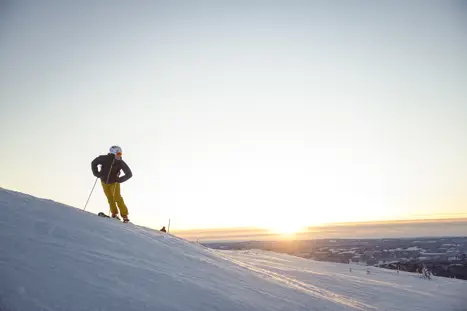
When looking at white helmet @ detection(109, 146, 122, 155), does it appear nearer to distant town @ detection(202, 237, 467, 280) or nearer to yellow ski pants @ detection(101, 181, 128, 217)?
yellow ski pants @ detection(101, 181, 128, 217)

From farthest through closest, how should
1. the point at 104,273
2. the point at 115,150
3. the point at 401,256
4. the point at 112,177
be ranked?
1. the point at 401,256
2. the point at 115,150
3. the point at 112,177
4. the point at 104,273

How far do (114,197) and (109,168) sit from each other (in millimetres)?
736

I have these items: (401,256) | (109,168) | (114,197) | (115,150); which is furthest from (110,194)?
(401,256)

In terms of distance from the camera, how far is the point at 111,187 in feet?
26.6

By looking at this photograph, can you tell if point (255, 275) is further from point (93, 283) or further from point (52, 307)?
point (52, 307)

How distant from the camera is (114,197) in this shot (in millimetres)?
8172

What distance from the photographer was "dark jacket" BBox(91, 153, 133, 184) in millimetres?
8086

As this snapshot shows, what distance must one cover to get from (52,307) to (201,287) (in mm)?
1942

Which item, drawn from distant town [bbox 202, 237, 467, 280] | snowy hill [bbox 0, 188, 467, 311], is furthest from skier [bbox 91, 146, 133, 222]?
distant town [bbox 202, 237, 467, 280]

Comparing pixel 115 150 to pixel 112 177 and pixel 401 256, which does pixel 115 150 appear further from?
pixel 401 256

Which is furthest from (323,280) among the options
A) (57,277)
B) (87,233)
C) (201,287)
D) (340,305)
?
(57,277)

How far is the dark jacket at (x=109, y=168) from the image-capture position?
8.09 metres

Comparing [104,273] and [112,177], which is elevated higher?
[112,177]

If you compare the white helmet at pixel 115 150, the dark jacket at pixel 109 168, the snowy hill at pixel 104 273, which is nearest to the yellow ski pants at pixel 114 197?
the dark jacket at pixel 109 168
